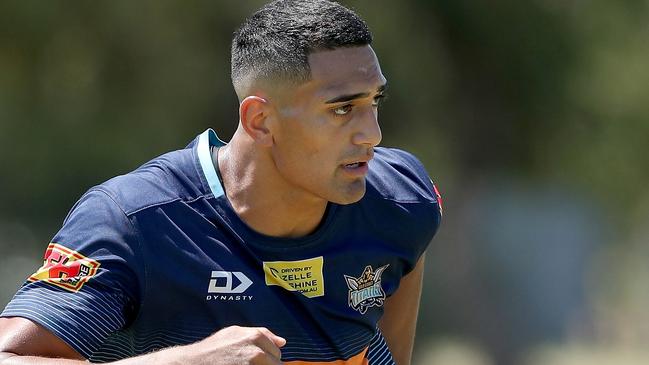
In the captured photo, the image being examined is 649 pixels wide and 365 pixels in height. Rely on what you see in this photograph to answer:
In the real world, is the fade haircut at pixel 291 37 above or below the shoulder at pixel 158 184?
above

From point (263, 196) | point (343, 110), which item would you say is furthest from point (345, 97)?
point (263, 196)

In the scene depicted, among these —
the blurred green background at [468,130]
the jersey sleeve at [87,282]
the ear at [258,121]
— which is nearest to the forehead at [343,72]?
the ear at [258,121]

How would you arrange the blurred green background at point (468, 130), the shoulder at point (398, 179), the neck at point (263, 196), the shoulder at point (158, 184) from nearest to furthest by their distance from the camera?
the shoulder at point (158, 184) < the neck at point (263, 196) < the shoulder at point (398, 179) < the blurred green background at point (468, 130)

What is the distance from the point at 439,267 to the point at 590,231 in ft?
6.76

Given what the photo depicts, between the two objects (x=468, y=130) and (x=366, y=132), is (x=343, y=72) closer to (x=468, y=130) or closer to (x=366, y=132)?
(x=366, y=132)

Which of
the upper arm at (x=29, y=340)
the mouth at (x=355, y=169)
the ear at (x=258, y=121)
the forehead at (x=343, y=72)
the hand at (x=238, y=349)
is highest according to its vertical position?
the forehead at (x=343, y=72)

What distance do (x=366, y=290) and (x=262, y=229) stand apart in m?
0.43

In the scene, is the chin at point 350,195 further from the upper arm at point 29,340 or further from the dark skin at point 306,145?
the upper arm at point 29,340

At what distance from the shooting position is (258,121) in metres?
3.75

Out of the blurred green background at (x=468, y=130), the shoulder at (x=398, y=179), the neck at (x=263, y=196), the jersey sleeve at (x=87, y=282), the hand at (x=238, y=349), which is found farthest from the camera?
the blurred green background at (x=468, y=130)

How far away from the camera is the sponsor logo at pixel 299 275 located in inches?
145

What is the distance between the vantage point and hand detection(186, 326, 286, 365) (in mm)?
3137

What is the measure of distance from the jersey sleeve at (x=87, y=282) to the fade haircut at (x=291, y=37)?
0.70 meters

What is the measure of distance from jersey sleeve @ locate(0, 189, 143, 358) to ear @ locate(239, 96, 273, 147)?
1.78ft
